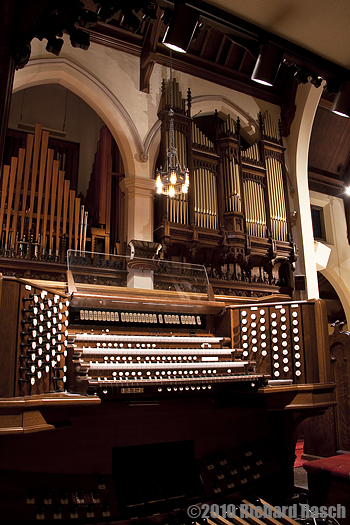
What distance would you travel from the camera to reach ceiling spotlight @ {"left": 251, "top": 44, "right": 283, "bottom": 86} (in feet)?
10.5

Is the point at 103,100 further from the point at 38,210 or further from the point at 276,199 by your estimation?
the point at 276,199

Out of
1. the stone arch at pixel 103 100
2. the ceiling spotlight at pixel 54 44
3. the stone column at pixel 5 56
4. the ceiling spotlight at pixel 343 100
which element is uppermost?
the stone arch at pixel 103 100

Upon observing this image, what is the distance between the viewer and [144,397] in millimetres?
2650

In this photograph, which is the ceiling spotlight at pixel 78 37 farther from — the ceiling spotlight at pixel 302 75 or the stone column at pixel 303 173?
the stone column at pixel 303 173

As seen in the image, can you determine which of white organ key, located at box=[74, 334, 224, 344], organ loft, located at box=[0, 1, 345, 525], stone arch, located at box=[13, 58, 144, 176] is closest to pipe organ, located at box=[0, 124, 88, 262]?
organ loft, located at box=[0, 1, 345, 525]

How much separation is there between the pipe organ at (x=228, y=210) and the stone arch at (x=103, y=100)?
52 cm

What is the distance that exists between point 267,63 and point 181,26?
2.66 ft

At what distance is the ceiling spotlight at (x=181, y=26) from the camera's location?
2822 mm

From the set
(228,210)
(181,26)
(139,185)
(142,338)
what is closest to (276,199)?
(228,210)

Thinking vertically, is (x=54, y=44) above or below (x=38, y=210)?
below

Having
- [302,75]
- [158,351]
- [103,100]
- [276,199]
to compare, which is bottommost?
[158,351]

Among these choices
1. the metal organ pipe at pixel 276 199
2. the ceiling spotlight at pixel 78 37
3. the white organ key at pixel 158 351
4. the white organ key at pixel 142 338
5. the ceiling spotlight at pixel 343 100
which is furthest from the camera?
the metal organ pipe at pixel 276 199

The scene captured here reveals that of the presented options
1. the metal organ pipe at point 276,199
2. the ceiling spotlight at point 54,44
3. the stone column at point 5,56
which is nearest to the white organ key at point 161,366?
the stone column at point 5,56

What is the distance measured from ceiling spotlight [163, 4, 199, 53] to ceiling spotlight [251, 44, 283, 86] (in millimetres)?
560
